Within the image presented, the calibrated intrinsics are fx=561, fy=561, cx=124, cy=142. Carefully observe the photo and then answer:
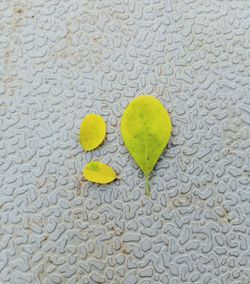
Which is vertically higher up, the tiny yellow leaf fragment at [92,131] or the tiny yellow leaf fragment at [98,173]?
the tiny yellow leaf fragment at [92,131]

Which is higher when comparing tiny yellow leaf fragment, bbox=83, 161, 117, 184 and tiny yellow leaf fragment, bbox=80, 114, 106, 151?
tiny yellow leaf fragment, bbox=80, 114, 106, 151

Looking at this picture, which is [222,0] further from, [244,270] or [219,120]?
[244,270]

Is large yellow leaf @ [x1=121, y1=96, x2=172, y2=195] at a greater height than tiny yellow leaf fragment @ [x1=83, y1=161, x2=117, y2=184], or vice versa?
large yellow leaf @ [x1=121, y1=96, x2=172, y2=195]

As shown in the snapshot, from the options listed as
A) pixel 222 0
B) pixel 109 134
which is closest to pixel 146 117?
pixel 109 134
